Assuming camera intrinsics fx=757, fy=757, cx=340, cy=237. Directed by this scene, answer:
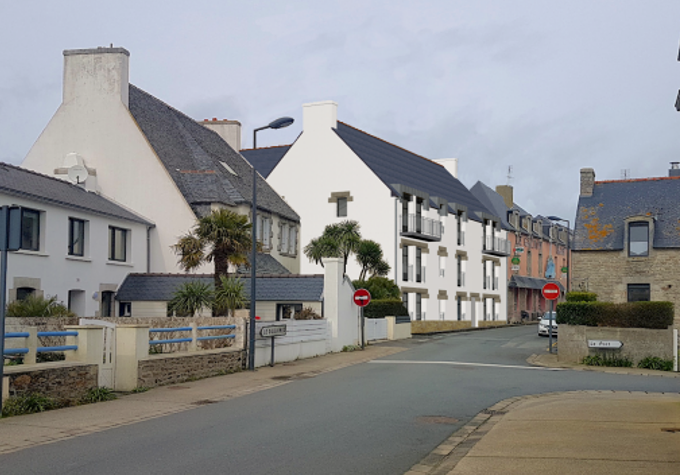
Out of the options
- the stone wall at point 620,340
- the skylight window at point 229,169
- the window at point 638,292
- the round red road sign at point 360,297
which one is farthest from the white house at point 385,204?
the stone wall at point 620,340

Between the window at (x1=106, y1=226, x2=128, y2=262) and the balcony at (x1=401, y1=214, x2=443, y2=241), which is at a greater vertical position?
the balcony at (x1=401, y1=214, x2=443, y2=241)

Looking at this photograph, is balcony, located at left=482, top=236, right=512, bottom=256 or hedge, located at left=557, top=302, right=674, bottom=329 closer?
hedge, located at left=557, top=302, right=674, bottom=329

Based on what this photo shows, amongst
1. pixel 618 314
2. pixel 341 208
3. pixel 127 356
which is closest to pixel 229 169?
pixel 341 208

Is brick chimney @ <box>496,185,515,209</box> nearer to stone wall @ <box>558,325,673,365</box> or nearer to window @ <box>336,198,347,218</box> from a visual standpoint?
window @ <box>336,198,347,218</box>

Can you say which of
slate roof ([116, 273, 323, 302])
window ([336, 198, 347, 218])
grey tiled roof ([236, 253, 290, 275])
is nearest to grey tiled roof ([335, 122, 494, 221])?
window ([336, 198, 347, 218])

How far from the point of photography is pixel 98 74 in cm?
3609

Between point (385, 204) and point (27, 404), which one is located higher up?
point (385, 204)

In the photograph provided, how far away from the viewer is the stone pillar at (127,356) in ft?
51.5

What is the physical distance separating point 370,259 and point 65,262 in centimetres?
1685

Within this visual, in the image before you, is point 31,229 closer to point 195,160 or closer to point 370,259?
point 195,160

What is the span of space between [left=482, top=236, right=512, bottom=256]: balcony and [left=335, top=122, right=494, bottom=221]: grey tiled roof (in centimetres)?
230

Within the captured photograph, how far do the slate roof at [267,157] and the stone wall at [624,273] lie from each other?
79.5ft

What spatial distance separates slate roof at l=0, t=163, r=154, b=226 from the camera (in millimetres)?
27016

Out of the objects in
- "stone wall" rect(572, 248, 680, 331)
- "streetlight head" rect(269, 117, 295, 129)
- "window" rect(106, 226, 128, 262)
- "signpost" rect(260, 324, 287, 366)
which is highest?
"streetlight head" rect(269, 117, 295, 129)
